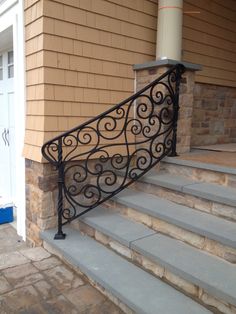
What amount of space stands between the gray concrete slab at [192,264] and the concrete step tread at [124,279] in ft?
0.41

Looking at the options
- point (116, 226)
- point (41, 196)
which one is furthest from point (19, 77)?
point (116, 226)

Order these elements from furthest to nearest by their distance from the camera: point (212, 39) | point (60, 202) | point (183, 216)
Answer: point (212, 39) < point (60, 202) < point (183, 216)

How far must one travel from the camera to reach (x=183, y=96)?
3164 millimetres

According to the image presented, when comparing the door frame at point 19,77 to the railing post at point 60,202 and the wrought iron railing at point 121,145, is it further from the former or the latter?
the railing post at point 60,202

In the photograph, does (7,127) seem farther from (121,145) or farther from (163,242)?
(163,242)

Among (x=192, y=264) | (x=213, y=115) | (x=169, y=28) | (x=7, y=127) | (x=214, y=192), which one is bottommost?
(x=192, y=264)

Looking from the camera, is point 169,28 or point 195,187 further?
point 169,28

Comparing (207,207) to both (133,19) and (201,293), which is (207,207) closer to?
(201,293)

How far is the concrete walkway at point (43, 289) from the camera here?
1960mm

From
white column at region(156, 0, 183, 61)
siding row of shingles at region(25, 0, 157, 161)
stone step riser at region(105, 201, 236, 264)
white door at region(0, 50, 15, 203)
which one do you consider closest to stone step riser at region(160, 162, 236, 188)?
stone step riser at region(105, 201, 236, 264)

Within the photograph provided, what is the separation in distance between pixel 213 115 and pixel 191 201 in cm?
199

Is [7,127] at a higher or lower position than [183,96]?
lower

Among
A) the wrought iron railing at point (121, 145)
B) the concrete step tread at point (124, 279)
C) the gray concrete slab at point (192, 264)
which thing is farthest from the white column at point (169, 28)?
the concrete step tread at point (124, 279)

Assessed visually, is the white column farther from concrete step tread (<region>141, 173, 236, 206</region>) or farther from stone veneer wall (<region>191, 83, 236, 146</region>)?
concrete step tread (<region>141, 173, 236, 206</region>)
